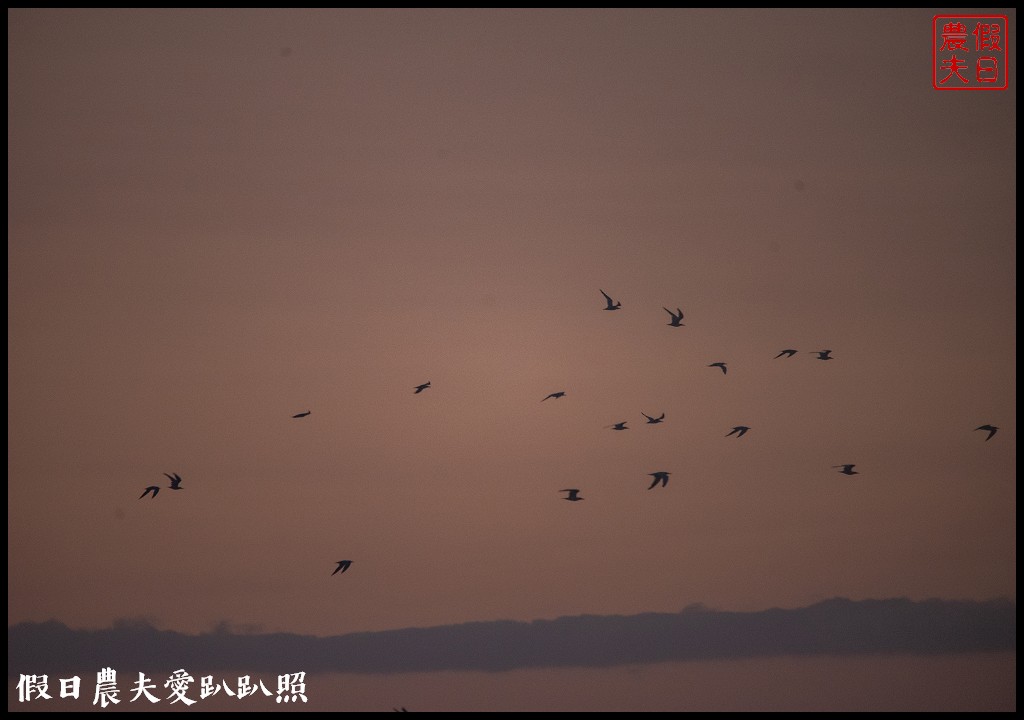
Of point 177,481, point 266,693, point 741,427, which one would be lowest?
point 266,693

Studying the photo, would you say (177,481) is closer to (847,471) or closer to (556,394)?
(556,394)

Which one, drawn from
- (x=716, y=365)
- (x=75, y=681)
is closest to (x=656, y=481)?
(x=716, y=365)

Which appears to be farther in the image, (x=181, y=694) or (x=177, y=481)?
(x=177, y=481)

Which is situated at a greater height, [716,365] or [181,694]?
[716,365]

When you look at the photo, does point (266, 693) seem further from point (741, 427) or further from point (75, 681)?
point (741, 427)

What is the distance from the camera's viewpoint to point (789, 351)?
4528cm

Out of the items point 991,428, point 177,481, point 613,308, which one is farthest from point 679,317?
point 177,481

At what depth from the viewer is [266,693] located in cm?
3719

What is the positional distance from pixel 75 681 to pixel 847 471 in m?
26.7

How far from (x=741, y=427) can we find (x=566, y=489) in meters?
7.18

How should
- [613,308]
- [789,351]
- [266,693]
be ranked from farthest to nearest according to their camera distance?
[789,351] → [613,308] → [266,693]

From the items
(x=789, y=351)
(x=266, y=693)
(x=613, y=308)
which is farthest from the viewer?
(x=789, y=351)

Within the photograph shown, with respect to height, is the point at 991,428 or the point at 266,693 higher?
the point at 991,428

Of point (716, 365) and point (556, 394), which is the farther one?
point (716, 365)
